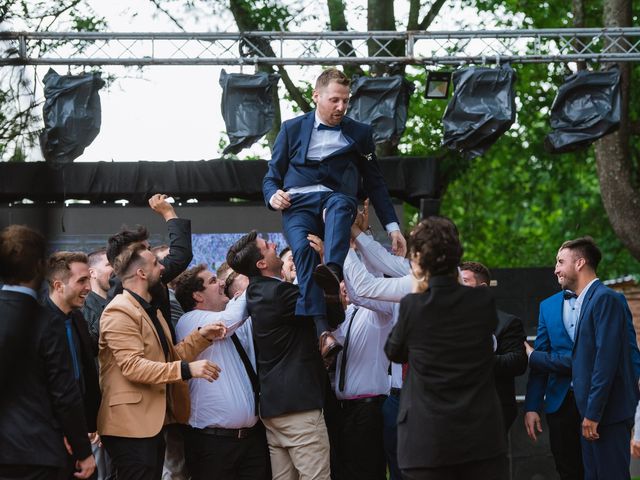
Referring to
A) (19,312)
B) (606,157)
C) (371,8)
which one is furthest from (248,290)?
(371,8)

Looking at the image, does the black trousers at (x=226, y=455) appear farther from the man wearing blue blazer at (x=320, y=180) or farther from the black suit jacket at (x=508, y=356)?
the black suit jacket at (x=508, y=356)

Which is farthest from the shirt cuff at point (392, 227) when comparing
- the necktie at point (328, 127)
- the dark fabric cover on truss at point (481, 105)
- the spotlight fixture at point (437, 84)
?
the spotlight fixture at point (437, 84)

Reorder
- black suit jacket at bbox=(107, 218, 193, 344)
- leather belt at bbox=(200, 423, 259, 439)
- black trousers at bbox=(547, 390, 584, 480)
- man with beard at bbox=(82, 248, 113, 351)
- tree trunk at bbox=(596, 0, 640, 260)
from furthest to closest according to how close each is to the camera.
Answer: tree trunk at bbox=(596, 0, 640, 260)
black trousers at bbox=(547, 390, 584, 480)
man with beard at bbox=(82, 248, 113, 351)
leather belt at bbox=(200, 423, 259, 439)
black suit jacket at bbox=(107, 218, 193, 344)

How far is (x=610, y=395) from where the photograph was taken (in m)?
5.32

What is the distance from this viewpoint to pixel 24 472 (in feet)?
11.9

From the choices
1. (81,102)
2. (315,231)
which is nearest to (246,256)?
(315,231)

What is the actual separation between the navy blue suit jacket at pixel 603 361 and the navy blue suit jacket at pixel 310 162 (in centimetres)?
135

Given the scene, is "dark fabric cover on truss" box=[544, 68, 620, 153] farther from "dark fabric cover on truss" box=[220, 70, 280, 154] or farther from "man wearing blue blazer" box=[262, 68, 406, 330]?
"man wearing blue blazer" box=[262, 68, 406, 330]

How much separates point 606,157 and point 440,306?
915 cm

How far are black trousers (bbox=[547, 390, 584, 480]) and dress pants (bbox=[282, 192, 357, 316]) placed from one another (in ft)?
6.69

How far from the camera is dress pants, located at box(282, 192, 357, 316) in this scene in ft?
15.1

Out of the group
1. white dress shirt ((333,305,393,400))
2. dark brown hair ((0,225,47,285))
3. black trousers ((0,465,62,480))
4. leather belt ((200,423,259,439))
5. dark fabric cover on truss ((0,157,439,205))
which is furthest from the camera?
dark fabric cover on truss ((0,157,439,205))

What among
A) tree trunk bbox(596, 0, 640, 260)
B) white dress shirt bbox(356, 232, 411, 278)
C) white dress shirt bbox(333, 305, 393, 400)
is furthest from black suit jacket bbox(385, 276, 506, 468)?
tree trunk bbox(596, 0, 640, 260)

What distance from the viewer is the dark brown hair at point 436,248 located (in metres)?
3.49
